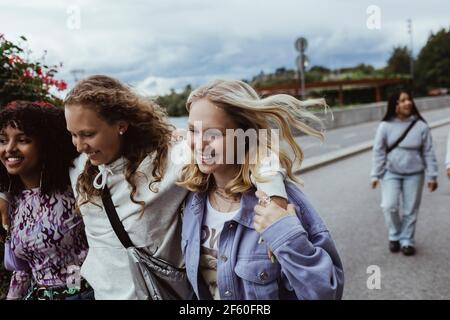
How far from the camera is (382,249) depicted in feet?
15.4

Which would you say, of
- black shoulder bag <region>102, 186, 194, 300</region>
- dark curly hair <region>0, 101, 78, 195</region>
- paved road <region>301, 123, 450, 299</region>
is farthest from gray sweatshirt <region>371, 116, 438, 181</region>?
dark curly hair <region>0, 101, 78, 195</region>

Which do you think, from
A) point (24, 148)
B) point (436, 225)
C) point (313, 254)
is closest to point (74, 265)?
point (24, 148)

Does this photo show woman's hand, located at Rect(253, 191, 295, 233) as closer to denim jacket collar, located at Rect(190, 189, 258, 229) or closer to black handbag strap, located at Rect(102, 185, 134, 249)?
denim jacket collar, located at Rect(190, 189, 258, 229)

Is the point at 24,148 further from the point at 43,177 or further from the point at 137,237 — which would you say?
the point at 137,237

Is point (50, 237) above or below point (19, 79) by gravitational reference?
below

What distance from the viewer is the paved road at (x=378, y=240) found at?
3.70 m

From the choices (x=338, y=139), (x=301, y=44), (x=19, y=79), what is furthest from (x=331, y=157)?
(x=19, y=79)

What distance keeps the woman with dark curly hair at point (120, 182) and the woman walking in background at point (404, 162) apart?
3392mm

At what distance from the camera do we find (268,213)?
140cm

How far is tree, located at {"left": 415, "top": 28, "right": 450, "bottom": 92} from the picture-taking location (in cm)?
5381

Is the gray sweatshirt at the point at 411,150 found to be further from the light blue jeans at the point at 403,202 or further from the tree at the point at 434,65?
the tree at the point at 434,65

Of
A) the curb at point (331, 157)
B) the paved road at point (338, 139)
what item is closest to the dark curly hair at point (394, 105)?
the curb at point (331, 157)

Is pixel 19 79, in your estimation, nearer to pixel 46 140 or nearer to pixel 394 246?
pixel 46 140

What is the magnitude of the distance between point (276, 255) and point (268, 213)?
13cm
